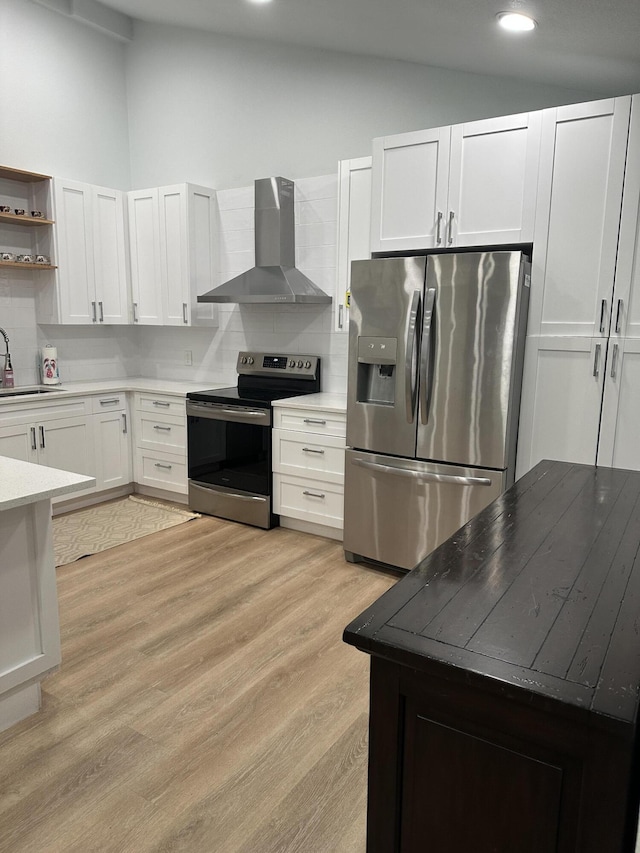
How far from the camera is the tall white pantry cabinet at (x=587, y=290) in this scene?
2684mm

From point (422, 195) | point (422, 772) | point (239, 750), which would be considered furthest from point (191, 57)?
point (422, 772)

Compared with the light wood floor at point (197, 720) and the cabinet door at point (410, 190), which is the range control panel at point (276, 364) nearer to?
the cabinet door at point (410, 190)

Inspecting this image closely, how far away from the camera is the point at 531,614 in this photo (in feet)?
3.89

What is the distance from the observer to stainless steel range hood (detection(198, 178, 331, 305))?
13.2 ft

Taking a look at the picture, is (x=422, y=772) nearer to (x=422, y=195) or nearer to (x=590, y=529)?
(x=590, y=529)

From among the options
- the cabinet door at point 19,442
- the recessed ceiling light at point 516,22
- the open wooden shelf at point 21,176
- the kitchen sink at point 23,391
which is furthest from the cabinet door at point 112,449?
the recessed ceiling light at point 516,22

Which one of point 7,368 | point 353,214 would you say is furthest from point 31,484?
point 7,368

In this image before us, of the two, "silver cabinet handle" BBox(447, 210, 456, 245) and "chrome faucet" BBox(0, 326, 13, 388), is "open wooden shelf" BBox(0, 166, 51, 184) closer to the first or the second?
"chrome faucet" BBox(0, 326, 13, 388)

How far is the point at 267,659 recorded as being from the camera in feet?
8.27

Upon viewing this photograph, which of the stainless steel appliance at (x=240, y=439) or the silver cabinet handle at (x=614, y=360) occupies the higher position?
the silver cabinet handle at (x=614, y=360)

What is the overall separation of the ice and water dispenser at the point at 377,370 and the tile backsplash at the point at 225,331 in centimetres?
87

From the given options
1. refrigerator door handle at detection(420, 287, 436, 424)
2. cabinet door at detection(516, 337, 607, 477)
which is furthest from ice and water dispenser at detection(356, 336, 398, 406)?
cabinet door at detection(516, 337, 607, 477)

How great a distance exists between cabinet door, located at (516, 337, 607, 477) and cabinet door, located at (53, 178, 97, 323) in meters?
3.26

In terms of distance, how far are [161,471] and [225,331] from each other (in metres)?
1.19
